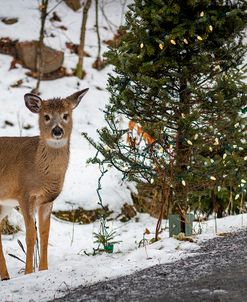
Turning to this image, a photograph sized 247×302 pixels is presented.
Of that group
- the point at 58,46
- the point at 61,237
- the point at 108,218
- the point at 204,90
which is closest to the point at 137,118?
the point at 204,90

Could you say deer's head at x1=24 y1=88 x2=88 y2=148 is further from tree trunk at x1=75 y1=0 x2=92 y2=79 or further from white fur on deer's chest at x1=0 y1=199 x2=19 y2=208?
tree trunk at x1=75 y1=0 x2=92 y2=79

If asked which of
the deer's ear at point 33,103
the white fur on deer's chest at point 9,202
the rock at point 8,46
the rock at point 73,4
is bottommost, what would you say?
the white fur on deer's chest at point 9,202

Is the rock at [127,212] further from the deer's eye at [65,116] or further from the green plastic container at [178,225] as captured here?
the deer's eye at [65,116]

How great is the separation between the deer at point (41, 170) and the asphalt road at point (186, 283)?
202 cm

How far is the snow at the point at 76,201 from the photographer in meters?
5.18

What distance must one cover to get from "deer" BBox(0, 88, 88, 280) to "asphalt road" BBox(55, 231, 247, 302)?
202 centimetres

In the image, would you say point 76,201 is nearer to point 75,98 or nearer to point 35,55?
point 75,98

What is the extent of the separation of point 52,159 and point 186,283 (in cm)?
287

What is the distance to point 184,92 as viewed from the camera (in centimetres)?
715

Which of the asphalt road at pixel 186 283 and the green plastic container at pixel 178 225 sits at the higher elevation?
the green plastic container at pixel 178 225

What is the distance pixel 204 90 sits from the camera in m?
7.29

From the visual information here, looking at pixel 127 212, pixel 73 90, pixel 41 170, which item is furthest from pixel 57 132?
pixel 73 90

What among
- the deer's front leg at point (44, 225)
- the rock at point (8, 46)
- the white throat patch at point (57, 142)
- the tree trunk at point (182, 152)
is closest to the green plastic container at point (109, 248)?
the deer's front leg at point (44, 225)

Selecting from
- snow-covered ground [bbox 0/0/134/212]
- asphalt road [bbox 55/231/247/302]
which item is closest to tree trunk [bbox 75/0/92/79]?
snow-covered ground [bbox 0/0/134/212]
